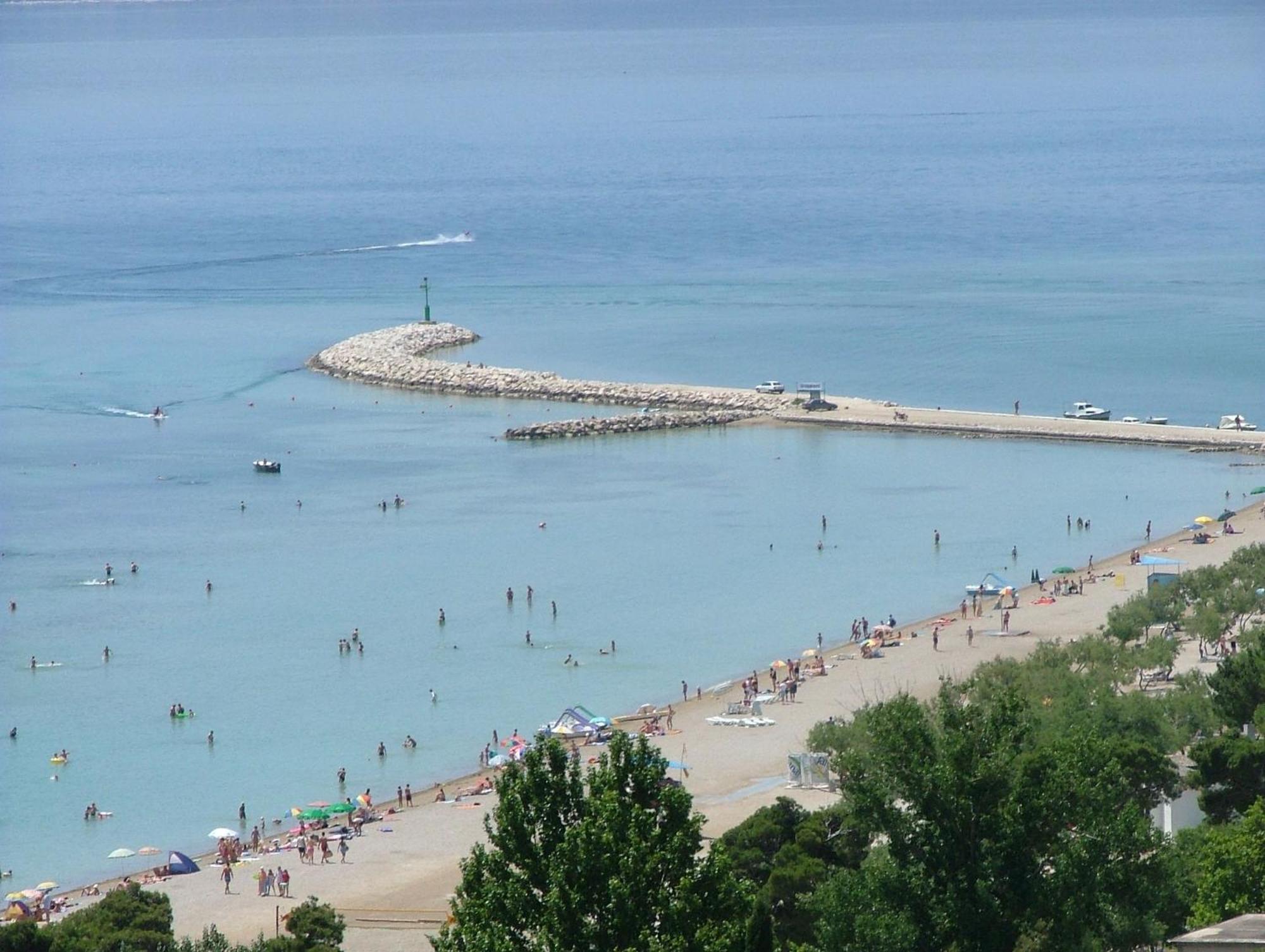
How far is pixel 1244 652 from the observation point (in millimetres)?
27406

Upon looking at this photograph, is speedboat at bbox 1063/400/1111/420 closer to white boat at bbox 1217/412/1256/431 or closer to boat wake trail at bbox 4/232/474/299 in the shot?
white boat at bbox 1217/412/1256/431

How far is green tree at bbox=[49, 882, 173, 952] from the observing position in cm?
2223

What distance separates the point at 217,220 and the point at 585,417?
6055cm

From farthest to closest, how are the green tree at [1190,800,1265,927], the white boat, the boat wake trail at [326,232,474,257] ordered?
the boat wake trail at [326,232,474,257] < the white boat < the green tree at [1190,800,1265,927]

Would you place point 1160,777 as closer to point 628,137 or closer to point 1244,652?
point 1244,652

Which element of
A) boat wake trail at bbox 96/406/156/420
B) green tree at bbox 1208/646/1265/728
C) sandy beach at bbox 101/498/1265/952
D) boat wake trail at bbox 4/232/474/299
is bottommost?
sandy beach at bbox 101/498/1265/952

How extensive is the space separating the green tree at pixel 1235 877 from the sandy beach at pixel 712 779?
1038 cm

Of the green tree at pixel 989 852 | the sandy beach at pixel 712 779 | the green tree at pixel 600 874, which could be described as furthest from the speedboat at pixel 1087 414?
the green tree at pixel 600 874

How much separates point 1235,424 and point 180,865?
132 feet

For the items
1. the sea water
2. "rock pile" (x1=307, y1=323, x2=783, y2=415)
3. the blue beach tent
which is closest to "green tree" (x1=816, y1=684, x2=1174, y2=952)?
the blue beach tent

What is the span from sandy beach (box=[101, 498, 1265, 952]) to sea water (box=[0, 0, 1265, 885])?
2.44 m

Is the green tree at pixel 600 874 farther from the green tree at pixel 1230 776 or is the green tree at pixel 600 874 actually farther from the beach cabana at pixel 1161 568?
the beach cabana at pixel 1161 568

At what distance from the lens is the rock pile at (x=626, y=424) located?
6544 centimetres

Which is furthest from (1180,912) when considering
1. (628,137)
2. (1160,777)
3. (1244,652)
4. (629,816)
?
(628,137)
